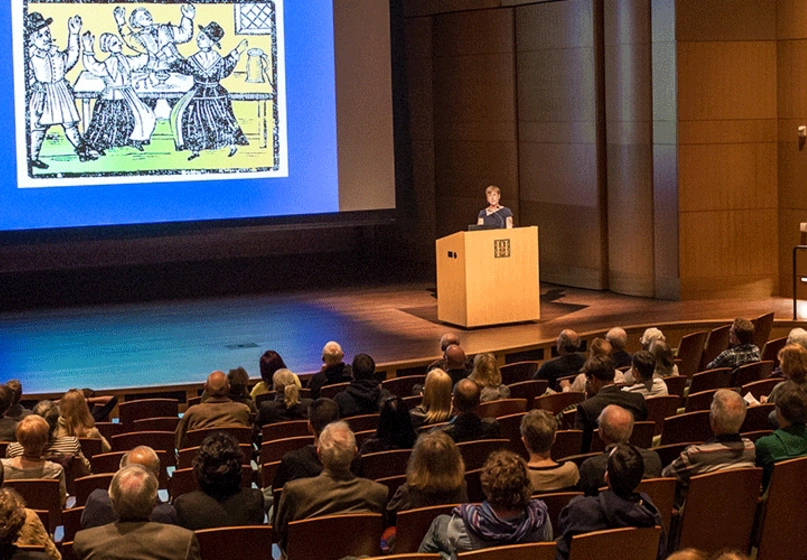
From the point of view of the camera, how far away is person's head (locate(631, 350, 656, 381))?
6.66 m

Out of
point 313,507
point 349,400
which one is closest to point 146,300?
point 349,400

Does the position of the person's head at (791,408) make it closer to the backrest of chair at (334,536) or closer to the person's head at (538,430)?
the person's head at (538,430)

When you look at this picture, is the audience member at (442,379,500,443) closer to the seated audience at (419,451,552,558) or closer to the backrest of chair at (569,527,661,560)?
the seated audience at (419,451,552,558)

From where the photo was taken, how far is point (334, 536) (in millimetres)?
4301

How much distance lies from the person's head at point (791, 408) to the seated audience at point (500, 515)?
1593 millimetres

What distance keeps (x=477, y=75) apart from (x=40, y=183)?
221 inches

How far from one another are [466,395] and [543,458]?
90 cm

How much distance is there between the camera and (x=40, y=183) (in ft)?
40.9

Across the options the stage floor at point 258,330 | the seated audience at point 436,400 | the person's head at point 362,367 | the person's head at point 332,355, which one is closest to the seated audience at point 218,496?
the seated audience at point 436,400

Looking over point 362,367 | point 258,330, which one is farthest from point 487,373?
point 258,330

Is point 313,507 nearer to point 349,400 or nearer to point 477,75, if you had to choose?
point 349,400

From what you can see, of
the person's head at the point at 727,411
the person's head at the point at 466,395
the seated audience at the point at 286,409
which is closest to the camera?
the person's head at the point at 727,411

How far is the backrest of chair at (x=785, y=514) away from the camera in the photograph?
489 cm

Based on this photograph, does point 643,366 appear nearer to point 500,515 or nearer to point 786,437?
point 786,437
